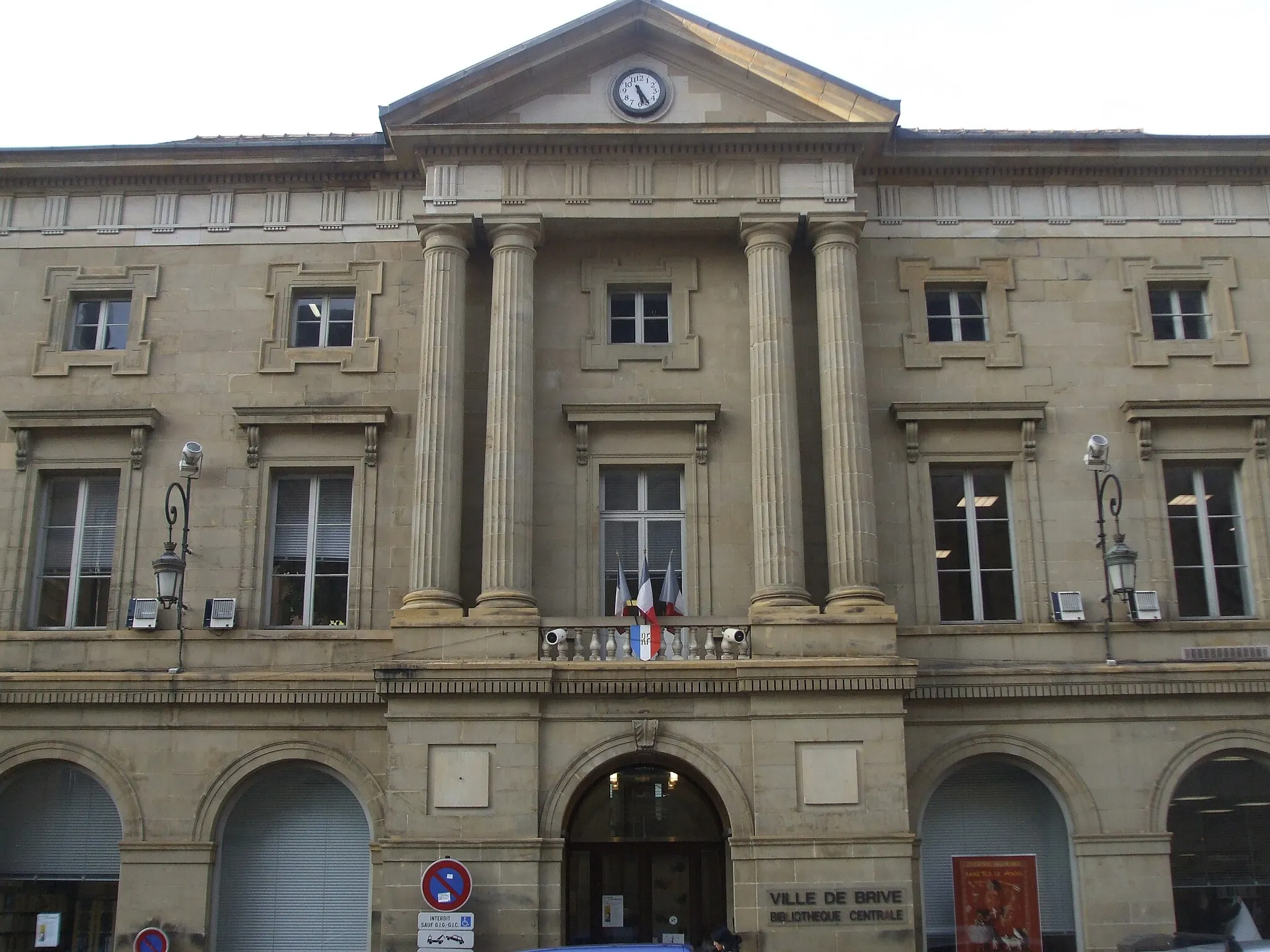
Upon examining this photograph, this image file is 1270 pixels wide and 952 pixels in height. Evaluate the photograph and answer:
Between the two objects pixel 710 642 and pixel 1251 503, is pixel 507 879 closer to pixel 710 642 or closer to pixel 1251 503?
pixel 710 642

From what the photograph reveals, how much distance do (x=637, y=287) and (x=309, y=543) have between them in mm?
6733

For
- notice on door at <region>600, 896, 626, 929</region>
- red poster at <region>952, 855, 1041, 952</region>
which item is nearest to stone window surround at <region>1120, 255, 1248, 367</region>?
red poster at <region>952, 855, 1041, 952</region>

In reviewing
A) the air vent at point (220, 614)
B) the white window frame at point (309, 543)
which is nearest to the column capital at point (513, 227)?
the white window frame at point (309, 543)

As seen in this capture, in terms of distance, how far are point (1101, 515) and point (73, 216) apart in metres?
17.6

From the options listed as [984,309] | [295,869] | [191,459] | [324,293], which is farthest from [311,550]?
[984,309]

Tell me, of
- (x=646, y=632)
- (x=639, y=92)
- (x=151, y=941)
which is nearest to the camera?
(x=151, y=941)

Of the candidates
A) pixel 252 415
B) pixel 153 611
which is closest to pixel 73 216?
pixel 252 415

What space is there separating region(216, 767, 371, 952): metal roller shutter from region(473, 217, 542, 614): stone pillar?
4.03 m

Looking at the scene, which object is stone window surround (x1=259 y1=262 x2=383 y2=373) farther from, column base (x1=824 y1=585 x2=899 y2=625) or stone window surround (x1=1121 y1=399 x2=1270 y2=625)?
stone window surround (x1=1121 y1=399 x2=1270 y2=625)

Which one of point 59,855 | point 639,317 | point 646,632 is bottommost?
point 59,855

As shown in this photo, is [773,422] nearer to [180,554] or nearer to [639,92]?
[639,92]

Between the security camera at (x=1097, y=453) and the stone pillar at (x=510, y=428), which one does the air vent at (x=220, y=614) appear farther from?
the security camera at (x=1097, y=453)

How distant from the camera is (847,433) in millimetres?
21031

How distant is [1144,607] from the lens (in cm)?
2130
